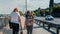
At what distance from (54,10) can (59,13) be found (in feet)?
11.0

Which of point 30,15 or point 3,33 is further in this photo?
point 3,33

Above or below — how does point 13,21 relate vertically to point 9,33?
above

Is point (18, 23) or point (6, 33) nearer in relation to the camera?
point (18, 23)

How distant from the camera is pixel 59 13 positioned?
94.2 m

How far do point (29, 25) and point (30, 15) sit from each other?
1.90 feet

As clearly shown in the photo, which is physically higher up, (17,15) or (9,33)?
(17,15)

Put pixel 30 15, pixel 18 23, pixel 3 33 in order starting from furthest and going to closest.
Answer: pixel 3 33 → pixel 30 15 → pixel 18 23

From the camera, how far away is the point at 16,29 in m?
9.51

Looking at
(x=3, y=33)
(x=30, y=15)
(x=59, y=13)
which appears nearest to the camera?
(x=30, y=15)

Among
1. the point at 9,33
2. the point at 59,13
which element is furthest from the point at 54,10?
the point at 9,33

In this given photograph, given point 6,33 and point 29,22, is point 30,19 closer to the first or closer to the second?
point 29,22

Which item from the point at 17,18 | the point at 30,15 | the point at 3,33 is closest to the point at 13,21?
the point at 17,18

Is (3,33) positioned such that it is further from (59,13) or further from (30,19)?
(59,13)

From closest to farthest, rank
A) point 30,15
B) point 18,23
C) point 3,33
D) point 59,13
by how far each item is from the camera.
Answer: point 18,23 → point 30,15 → point 3,33 → point 59,13
